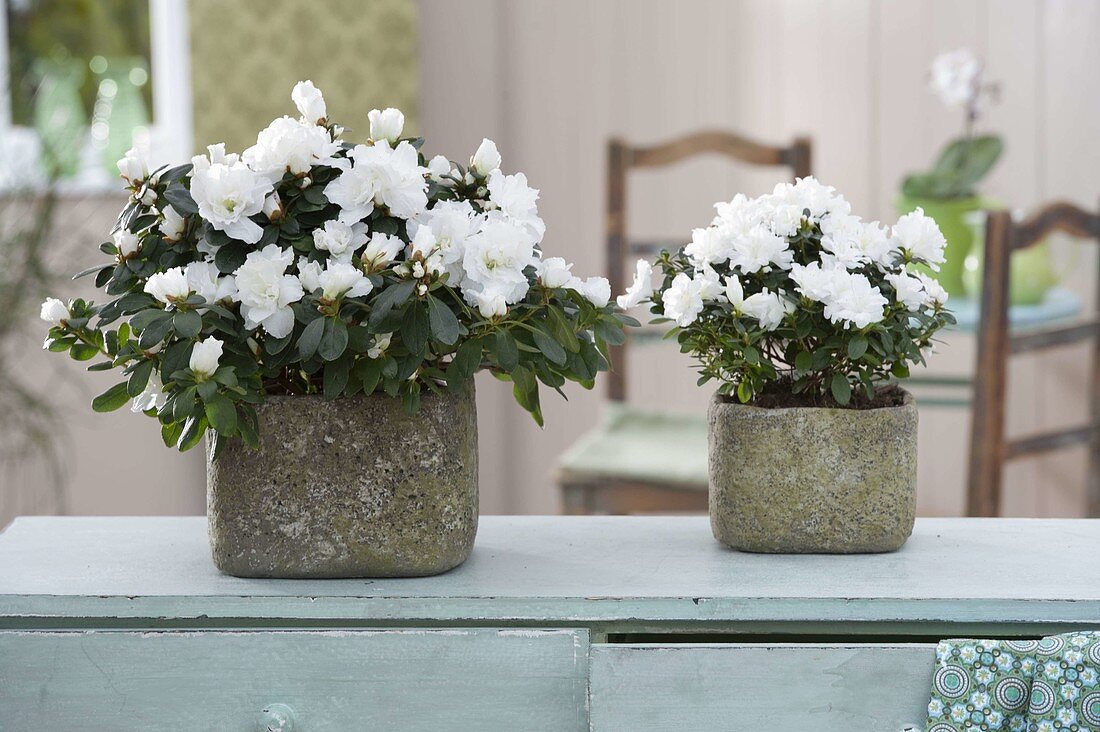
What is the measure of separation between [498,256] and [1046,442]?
5.52ft

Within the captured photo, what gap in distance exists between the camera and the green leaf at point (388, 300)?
0.77 m

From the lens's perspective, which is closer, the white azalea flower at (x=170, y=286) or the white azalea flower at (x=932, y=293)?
the white azalea flower at (x=170, y=286)

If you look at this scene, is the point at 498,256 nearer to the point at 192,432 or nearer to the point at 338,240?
the point at 338,240

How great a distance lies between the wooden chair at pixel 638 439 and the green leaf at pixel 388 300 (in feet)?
4.75

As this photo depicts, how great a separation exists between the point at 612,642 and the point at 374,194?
0.35 m

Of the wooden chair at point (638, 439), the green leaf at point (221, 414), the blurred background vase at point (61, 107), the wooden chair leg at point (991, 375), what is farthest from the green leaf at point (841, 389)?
the blurred background vase at point (61, 107)

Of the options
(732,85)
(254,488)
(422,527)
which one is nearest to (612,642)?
(422,527)

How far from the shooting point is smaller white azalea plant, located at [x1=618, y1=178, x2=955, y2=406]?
0.88 m

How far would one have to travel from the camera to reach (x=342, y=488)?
851mm

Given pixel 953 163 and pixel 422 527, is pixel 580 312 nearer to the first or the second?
pixel 422 527

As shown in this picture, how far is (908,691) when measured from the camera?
2.68 feet

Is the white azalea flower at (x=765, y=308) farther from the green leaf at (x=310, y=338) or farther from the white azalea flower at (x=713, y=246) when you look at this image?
the green leaf at (x=310, y=338)

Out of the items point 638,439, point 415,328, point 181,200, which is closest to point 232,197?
point 181,200

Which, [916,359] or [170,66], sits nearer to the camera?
[916,359]
